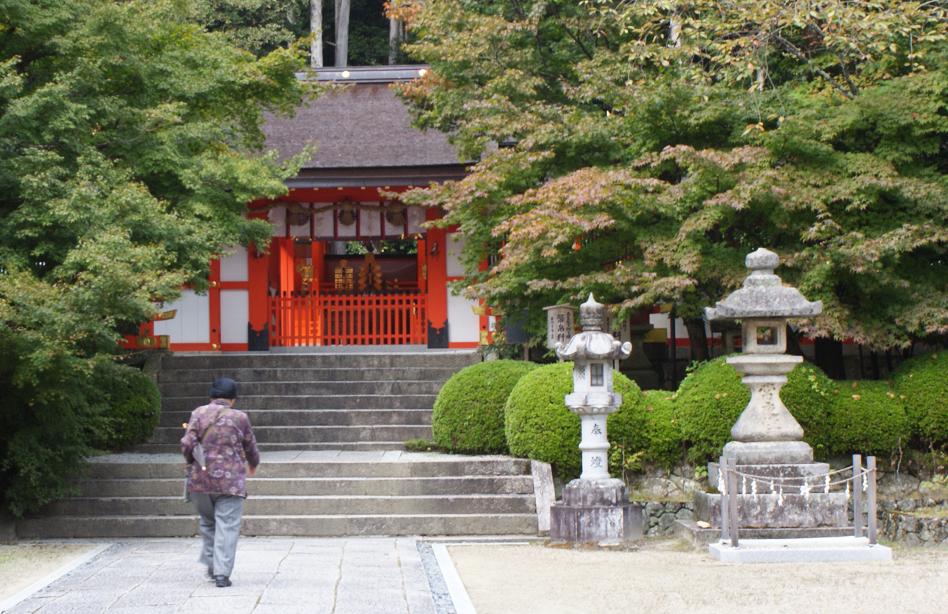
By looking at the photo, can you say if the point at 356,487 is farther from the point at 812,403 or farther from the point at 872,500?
the point at 872,500

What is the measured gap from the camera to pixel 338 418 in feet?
50.8

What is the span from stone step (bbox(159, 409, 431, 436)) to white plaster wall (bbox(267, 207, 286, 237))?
4.87m

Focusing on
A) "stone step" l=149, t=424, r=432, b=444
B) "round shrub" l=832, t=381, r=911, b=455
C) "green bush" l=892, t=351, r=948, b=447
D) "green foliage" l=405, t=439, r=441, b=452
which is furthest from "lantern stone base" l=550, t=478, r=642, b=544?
"stone step" l=149, t=424, r=432, b=444

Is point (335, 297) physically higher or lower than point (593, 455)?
higher

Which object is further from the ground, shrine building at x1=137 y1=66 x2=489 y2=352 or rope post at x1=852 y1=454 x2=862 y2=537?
shrine building at x1=137 y1=66 x2=489 y2=352

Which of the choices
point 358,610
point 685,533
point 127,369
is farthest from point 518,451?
point 358,610

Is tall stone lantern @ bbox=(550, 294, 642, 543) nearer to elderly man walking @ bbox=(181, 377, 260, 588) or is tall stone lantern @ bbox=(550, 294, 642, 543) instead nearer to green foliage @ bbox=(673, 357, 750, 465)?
green foliage @ bbox=(673, 357, 750, 465)

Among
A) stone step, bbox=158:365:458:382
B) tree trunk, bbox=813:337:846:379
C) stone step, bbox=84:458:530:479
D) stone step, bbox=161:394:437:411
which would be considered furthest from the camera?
stone step, bbox=158:365:458:382

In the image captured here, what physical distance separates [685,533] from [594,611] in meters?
3.68

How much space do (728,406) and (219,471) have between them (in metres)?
6.16

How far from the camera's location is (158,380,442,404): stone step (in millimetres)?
16266

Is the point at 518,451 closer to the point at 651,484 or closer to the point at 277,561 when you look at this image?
the point at 651,484

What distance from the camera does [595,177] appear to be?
1305 cm

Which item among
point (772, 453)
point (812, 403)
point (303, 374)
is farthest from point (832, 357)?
point (303, 374)
